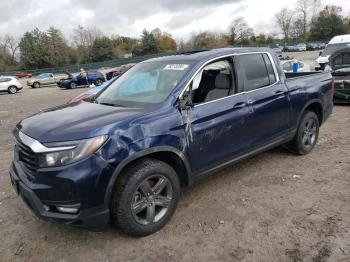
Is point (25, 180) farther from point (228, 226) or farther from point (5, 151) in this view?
point (5, 151)

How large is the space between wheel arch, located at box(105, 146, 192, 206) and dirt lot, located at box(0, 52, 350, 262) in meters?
0.53

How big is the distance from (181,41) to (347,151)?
8664 centimetres

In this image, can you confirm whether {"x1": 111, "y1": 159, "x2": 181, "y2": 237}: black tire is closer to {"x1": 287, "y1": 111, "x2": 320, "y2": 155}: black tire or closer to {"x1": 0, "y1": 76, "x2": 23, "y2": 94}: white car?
{"x1": 287, "y1": 111, "x2": 320, "y2": 155}: black tire

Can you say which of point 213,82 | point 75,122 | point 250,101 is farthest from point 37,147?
point 250,101

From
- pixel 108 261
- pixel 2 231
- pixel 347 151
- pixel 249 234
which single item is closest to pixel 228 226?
pixel 249 234

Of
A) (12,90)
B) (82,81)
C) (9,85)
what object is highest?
(9,85)

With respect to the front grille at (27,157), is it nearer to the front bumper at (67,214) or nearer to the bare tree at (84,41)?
the front bumper at (67,214)

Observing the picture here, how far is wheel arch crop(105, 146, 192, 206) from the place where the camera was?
3139mm

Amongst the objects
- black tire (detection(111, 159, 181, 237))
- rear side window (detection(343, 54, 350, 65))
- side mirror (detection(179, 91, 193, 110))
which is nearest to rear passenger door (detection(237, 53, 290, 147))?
side mirror (detection(179, 91, 193, 110))

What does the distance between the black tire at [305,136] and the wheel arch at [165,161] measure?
8.11 ft

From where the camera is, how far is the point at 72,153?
118 inches

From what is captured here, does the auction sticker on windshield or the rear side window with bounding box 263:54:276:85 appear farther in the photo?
the rear side window with bounding box 263:54:276:85

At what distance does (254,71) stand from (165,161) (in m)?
1.91

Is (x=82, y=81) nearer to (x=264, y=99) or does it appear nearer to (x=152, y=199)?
(x=264, y=99)
